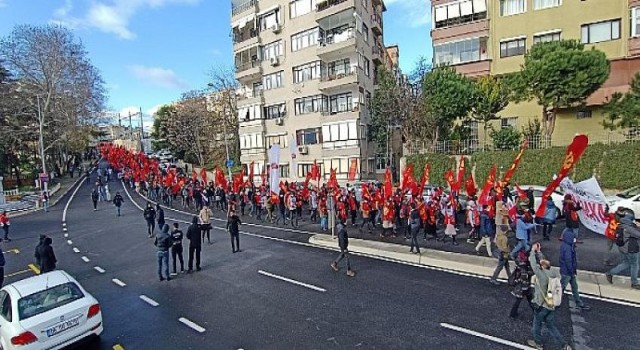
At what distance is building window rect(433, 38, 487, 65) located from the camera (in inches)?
1160

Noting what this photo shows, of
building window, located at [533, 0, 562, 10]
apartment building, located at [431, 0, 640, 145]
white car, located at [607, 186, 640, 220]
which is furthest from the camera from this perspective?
building window, located at [533, 0, 562, 10]

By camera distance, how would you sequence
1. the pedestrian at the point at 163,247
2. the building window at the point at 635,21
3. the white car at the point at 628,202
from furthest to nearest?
the building window at the point at 635,21, the white car at the point at 628,202, the pedestrian at the point at 163,247

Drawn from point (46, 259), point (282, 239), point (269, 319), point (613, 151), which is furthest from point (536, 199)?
point (46, 259)

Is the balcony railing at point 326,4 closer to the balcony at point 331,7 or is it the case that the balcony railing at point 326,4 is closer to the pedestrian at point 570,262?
the balcony at point 331,7

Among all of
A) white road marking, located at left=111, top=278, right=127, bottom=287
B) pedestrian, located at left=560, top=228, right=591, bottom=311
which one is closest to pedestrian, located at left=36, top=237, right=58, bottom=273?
white road marking, located at left=111, top=278, right=127, bottom=287

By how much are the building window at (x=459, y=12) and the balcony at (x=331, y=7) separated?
732cm

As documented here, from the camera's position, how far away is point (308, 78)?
36.5 metres

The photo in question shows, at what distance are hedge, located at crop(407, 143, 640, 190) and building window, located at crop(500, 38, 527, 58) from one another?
9272 millimetres

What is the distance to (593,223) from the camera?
9641mm

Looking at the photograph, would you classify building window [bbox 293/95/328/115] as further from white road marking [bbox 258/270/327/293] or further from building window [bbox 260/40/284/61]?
white road marking [bbox 258/270/327/293]

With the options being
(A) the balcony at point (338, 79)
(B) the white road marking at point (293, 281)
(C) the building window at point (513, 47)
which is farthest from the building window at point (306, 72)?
(B) the white road marking at point (293, 281)

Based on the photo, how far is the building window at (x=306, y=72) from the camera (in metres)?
35.9

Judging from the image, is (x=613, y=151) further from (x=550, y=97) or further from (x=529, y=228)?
(x=529, y=228)

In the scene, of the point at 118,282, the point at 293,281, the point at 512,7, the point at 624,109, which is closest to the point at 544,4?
the point at 512,7
